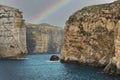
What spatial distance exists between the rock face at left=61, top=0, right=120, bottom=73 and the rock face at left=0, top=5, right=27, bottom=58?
123 feet

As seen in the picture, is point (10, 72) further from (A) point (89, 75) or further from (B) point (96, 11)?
(B) point (96, 11)

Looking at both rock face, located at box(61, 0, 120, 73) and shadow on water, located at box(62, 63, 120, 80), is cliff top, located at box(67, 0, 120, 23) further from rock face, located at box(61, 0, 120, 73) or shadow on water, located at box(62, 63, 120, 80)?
shadow on water, located at box(62, 63, 120, 80)

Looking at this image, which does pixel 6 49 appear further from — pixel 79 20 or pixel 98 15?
pixel 98 15

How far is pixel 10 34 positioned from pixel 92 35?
62.5 m

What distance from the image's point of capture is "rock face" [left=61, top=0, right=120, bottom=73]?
120m

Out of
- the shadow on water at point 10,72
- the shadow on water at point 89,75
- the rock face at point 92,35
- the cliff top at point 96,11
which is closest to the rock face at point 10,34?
the rock face at point 92,35

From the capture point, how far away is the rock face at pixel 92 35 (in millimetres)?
120250

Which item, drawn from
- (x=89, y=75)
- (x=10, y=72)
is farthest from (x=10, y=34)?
(x=89, y=75)

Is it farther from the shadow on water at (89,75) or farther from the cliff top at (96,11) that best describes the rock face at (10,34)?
the shadow on water at (89,75)

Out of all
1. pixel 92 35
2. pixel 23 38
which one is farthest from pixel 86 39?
pixel 23 38

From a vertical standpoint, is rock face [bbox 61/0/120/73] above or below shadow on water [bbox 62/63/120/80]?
Answer: above

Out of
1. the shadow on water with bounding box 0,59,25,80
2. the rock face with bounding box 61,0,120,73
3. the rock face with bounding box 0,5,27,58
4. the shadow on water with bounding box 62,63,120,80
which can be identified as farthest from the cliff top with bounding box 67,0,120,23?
the rock face with bounding box 0,5,27,58

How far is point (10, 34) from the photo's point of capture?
180750 mm

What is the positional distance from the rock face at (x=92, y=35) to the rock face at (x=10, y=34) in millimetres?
37565
